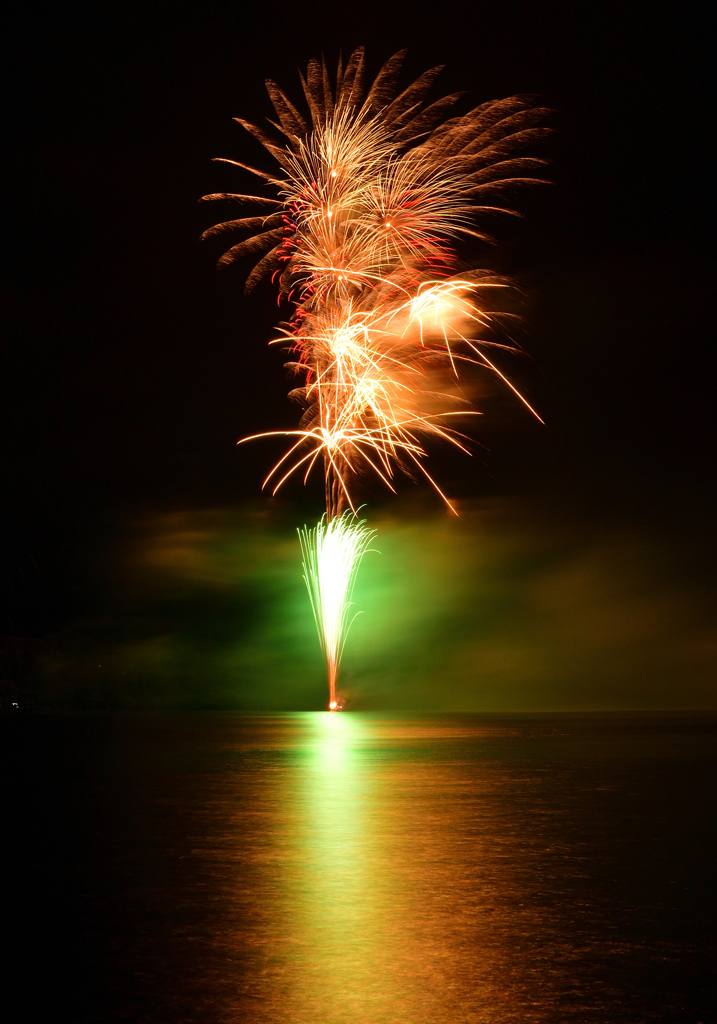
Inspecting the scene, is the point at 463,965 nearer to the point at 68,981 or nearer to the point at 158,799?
the point at 68,981

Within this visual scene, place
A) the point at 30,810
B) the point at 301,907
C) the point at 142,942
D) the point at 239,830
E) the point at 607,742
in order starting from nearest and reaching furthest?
the point at 142,942
the point at 301,907
the point at 239,830
the point at 30,810
the point at 607,742

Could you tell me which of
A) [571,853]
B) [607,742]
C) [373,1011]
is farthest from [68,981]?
[607,742]

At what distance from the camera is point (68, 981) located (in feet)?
27.0

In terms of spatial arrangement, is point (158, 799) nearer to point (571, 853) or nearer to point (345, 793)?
point (345, 793)

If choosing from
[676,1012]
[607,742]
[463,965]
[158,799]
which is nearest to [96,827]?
[158,799]

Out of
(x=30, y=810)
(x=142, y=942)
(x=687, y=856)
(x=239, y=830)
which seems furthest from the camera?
(x=30, y=810)

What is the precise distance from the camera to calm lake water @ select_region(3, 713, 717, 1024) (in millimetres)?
7648

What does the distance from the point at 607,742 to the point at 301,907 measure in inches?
1926

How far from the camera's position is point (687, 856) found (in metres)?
14.7

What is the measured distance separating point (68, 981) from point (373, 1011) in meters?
2.67

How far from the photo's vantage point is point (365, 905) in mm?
11188

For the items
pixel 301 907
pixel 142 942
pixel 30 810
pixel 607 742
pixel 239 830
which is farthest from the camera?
pixel 607 742

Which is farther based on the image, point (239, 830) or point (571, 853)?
point (239, 830)

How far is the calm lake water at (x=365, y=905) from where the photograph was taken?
7.65 metres
